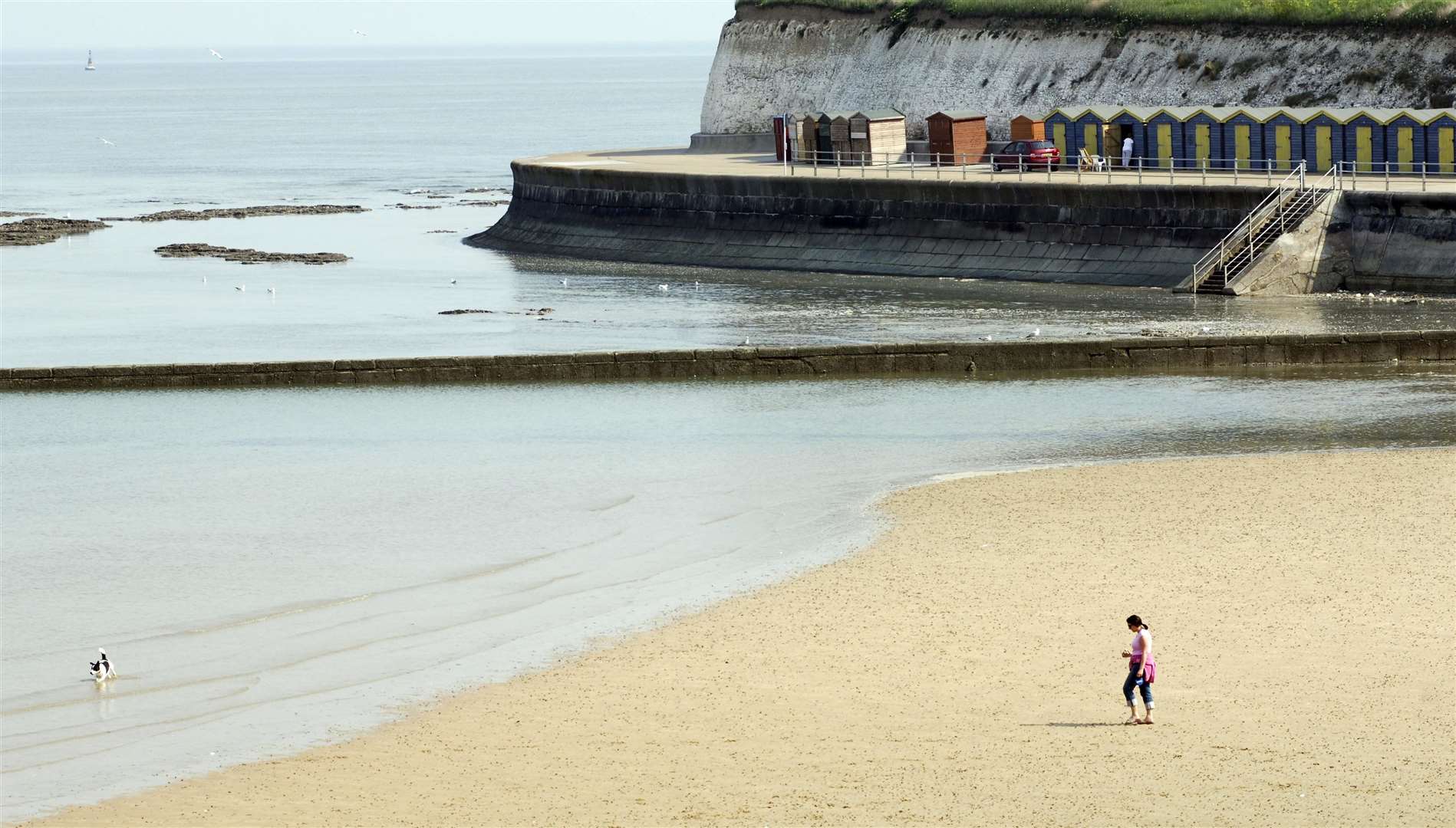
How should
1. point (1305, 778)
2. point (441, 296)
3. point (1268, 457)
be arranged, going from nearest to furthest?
point (1305, 778) < point (1268, 457) < point (441, 296)

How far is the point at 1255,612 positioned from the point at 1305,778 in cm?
544

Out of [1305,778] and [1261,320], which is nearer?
[1305,778]

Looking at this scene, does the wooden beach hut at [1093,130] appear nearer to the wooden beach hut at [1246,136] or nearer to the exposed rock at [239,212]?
the wooden beach hut at [1246,136]

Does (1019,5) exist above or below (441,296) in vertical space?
above

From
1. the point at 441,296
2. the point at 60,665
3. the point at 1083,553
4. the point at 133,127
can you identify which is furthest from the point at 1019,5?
the point at 133,127

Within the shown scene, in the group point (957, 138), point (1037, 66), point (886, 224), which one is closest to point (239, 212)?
point (1037, 66)

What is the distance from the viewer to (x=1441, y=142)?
51.2 m

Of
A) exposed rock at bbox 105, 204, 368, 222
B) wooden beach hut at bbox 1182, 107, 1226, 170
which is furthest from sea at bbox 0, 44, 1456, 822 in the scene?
exposed rock at bbox 105, 204, 368, 222

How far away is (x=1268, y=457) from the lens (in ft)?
99.9

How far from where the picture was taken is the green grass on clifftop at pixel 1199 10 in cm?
5925

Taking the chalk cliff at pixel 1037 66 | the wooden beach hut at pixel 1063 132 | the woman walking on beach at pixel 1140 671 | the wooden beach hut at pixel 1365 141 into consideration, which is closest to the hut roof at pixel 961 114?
the chalk cliff at pixel 1037 66

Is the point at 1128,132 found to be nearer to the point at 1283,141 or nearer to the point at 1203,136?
the point at 1203,136

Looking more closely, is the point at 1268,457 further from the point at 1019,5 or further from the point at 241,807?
the point at 1019,5

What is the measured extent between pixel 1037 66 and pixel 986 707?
180 feet
